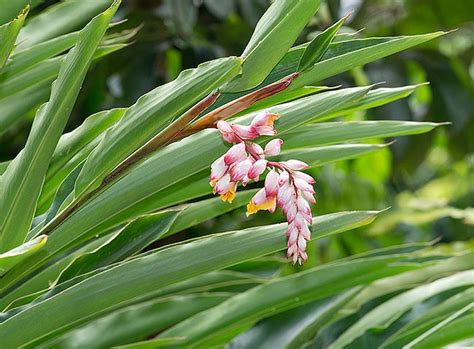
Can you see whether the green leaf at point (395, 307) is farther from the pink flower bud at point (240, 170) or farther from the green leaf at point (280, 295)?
the pink flower bud at point (240, 170)

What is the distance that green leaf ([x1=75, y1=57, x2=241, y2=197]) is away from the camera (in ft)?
1.68

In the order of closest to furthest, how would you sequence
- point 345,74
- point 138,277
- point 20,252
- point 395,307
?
point 20,252 → point 138,277 → point 395,307 → point 345,74

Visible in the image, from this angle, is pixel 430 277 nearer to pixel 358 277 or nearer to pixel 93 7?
pixel 358 277

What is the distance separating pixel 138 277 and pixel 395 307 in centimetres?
31

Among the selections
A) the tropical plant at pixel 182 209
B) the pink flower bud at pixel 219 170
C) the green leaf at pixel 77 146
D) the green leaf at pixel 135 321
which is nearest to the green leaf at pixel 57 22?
the tropical plant at pixel 182 209

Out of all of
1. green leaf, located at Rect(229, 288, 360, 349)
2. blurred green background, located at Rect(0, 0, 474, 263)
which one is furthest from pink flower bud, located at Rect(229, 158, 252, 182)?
blurred green background, located at Rect(0, 0, 474, 263)

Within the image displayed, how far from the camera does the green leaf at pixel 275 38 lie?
1.69 feet

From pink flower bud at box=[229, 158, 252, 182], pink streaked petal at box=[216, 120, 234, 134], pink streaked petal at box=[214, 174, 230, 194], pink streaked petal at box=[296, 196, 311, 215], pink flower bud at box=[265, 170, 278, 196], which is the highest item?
pink streaked petal at box=[216, 120, 234, 134]

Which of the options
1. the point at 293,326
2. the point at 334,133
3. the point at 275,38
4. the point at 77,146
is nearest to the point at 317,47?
the point at 275,38

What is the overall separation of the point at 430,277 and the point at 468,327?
27 cm

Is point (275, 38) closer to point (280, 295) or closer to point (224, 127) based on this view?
point (224, 127)

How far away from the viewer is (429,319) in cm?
73

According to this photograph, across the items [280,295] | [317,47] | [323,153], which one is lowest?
[280,295]

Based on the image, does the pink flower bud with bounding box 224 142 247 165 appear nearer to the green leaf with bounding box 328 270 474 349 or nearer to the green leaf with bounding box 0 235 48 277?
the green leaf with bounding box 0 235 48 277
